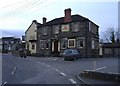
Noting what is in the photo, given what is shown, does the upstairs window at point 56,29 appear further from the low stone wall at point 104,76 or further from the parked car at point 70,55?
the low stone wall at point 104,76

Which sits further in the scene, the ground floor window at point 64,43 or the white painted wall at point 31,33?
the white painted wall at point 31,33

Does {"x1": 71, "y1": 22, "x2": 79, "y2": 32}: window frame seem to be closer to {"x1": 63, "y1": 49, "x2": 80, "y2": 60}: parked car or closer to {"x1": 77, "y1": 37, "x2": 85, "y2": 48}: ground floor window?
{"x1": 77, "y1": 37, "x2": 85, "y2": 48}: ground floor window

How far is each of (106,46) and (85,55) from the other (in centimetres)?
2583

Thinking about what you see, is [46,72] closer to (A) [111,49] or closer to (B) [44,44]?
(B) [44,44]

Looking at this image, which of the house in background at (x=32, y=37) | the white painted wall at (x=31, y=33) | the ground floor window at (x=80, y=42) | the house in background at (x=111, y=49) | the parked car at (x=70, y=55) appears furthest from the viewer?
the house in background at (x=111, y=49)

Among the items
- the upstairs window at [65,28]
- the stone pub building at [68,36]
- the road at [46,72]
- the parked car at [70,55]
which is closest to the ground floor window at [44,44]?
the stone pub building at [68,36]

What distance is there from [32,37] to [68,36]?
18653mm

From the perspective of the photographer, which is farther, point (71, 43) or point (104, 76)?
point (71, 43)

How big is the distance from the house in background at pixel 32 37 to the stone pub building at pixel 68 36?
493 centimetres

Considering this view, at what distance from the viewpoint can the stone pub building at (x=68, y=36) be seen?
2092 inches

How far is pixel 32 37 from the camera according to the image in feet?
237

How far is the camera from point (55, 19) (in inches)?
2432

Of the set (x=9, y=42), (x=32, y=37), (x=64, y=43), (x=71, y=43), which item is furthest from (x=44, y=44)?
(x=9, y=42)

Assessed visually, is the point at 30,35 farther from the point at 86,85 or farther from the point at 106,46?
the point at 86,85
